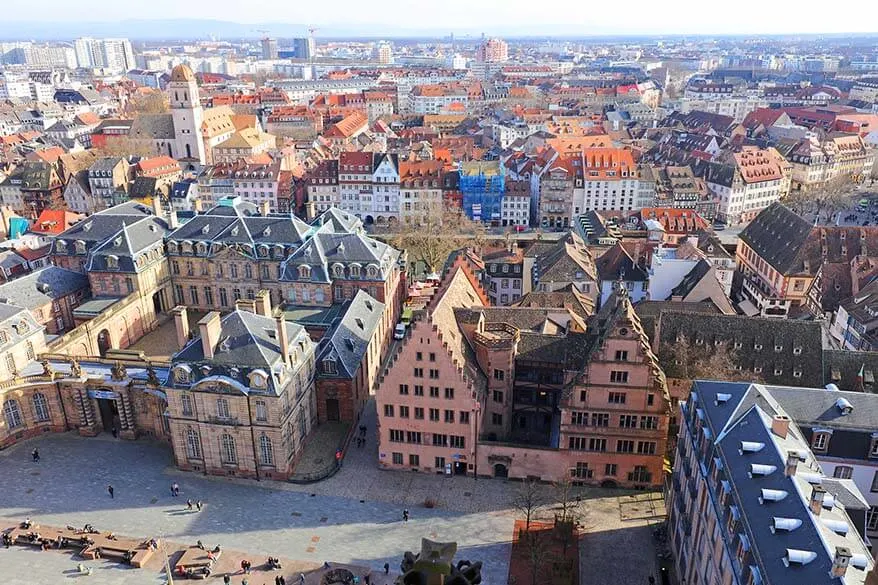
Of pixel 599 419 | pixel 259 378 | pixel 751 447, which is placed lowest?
pixel 599 419

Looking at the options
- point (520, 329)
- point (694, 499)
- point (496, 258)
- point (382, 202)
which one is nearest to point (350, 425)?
point (520, 329)

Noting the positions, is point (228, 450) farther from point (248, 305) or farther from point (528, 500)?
point (528, 500)

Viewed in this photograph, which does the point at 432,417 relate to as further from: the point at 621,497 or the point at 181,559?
the point at 181,559

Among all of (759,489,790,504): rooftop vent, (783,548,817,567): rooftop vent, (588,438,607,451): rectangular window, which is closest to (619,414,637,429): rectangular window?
(588,438,607,451): rectangular window

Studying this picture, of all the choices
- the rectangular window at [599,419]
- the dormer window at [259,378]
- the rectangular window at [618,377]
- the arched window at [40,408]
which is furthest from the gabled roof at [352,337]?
the arched window at [40,408]

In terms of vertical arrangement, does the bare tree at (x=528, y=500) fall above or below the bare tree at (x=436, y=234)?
below

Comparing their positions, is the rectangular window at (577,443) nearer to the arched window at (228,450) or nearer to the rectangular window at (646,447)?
the rectangular window at (646,447)

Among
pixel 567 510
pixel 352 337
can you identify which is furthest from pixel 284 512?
pixel 567 510
